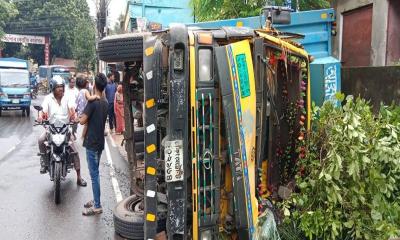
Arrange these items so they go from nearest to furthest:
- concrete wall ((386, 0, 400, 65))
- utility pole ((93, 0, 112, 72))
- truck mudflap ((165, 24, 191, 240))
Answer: truck mudflap ((165, 24, 191, 240)) < concrete wall ((386, 0, 400, 65)) < utility pole ((93, 0, 112, 72))

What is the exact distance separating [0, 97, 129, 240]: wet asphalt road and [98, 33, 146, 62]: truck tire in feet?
7.96

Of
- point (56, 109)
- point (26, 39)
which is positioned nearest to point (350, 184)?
point (56, 109)

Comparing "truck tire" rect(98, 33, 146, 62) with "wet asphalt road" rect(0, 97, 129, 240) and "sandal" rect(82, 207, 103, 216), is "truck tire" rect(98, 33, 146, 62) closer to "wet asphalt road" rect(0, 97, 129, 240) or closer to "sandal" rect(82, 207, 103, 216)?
"wet asphalt road" rect(0, 97, 129, 240)

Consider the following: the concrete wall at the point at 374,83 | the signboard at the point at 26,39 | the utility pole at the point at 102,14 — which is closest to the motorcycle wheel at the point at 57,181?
the concrete wall at the point at 374,83

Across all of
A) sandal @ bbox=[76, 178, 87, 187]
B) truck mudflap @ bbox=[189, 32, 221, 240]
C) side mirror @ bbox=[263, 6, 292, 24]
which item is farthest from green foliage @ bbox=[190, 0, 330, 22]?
truck mudflap @ bbox=[189, 32, 221, 240]

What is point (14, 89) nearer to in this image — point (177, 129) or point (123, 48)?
point (123, 48)

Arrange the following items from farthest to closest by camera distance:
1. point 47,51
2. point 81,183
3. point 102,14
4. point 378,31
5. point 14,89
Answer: point 47,51 → point 102,14 → point 14,89 → point 378,31 → point 81,183

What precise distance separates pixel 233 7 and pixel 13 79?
48.3 feet

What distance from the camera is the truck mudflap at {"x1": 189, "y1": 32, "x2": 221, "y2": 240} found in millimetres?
3004

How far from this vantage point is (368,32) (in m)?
9.08

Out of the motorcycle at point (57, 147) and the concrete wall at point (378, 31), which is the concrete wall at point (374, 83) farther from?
the motorcycle at point (57, 147)

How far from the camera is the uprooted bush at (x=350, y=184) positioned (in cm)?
371

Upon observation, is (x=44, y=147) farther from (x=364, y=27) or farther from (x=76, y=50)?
(x=76, y=50)

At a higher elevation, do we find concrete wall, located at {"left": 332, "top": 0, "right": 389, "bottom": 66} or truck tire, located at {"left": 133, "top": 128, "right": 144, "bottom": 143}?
concrete wall, located at {"left": 332, "top": 0, "right": 389, "bottom": 66}
